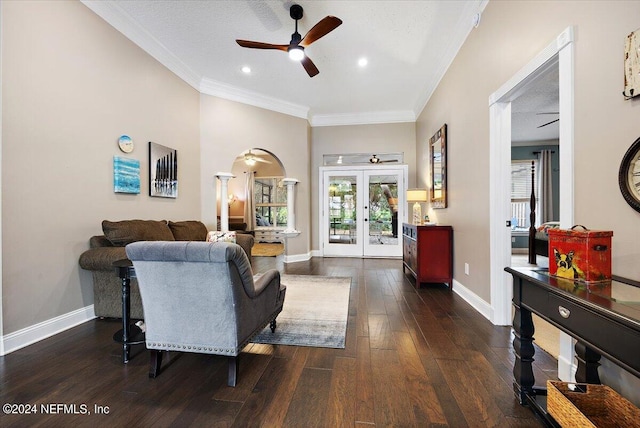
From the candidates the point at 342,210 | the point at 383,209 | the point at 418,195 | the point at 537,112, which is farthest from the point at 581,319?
the point at 537,112

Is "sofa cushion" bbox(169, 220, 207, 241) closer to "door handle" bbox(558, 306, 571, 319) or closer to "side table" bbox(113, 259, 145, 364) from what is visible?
"side table" bbox(113, 259, 145, 364)

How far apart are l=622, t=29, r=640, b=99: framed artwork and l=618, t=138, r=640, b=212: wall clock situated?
0.24 metres

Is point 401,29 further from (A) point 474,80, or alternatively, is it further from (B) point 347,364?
(B) point 347,364

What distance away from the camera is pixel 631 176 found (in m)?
1.27

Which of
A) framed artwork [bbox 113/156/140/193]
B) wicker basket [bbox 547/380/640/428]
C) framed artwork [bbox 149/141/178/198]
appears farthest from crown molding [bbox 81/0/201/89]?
wicker basket [bbox 547/380/640/428]

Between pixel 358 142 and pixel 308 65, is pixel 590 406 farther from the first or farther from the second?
pixel 358 142

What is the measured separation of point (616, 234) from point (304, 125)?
5408mm

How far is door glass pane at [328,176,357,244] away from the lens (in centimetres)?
634

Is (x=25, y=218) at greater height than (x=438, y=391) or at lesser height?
greater

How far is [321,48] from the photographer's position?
374 centimetres

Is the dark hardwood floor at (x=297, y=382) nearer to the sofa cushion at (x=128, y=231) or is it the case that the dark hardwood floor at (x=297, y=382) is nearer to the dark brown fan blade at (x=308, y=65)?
the sofa cushion at (x=128, y=231)

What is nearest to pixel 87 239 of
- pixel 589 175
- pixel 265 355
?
pixel 265 355

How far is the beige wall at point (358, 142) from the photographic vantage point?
6207mm

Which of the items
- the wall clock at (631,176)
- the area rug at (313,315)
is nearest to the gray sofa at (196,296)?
the area rug at (313,315)
